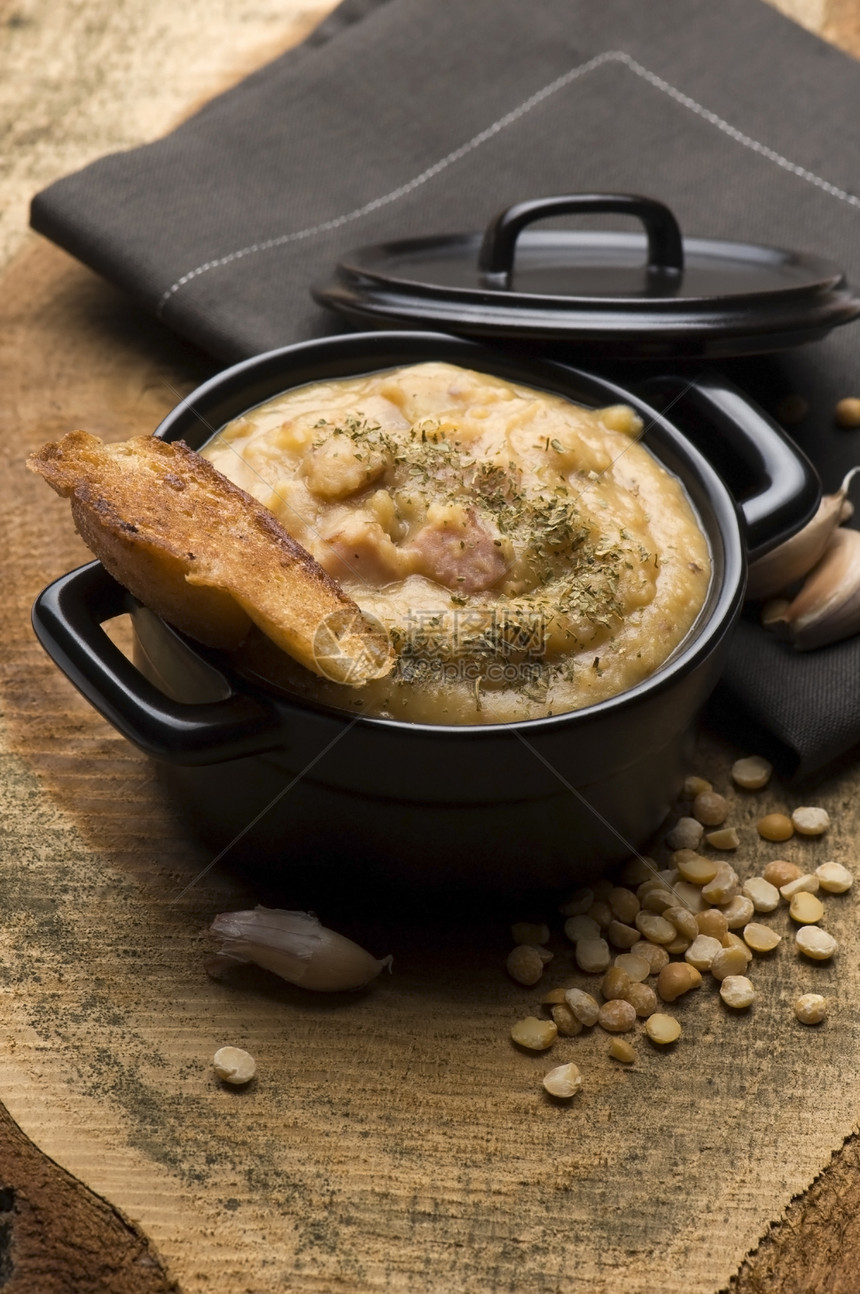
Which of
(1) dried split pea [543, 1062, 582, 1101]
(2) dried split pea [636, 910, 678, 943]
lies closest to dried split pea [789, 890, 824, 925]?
(2) dried split pea [636, 910, 678, 943]

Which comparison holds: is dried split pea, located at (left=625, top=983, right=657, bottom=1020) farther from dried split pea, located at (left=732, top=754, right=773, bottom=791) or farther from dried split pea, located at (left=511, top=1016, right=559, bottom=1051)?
dried split pea, located at (left=732, top=754, right=773, bottom=791)

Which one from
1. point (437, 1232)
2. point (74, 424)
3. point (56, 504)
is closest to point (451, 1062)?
point (437, 1232)

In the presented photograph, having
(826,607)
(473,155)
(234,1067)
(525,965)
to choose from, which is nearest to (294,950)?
(234,1067)

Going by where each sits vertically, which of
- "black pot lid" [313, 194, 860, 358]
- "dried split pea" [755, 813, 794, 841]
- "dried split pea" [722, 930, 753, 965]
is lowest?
"dried split pea" [722, 930, 753, 965]

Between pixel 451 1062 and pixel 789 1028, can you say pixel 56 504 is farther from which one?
pixel 789 1028

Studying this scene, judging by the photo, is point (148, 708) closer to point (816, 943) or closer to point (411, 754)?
point (411, 754)

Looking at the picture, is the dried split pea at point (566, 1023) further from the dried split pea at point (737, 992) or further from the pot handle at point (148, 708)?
the pot handle at point (148, 708)
